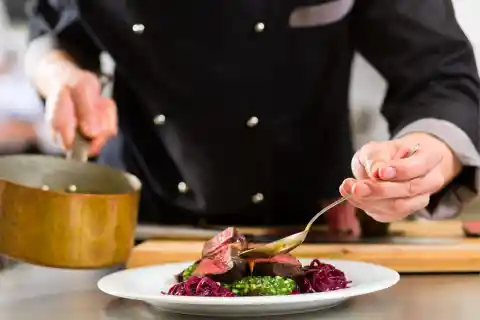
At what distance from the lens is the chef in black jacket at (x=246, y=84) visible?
0.72m

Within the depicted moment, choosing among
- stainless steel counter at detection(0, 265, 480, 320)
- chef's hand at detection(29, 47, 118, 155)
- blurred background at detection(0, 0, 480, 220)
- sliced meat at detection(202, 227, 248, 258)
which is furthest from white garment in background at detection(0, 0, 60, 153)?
sliced meat at detection(202, 227, 248, 258)

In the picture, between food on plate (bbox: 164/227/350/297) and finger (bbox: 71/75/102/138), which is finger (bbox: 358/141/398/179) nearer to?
food on plate (bbox: 164/227/350/297)

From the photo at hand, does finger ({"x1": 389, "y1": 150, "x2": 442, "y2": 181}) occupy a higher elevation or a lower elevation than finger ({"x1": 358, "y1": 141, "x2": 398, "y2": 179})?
lower

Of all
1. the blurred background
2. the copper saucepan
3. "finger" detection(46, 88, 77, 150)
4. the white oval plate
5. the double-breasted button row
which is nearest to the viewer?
the white oval plate

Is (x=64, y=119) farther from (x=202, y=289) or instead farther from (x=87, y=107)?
(x=202, y=289)

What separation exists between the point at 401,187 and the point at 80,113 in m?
0.28

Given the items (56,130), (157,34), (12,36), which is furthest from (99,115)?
(12,36)

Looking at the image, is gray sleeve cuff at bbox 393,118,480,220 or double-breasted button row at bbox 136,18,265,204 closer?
gray sleeve cuff at bbox 393,118,480,220

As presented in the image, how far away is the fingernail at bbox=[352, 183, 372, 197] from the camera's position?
493 mm

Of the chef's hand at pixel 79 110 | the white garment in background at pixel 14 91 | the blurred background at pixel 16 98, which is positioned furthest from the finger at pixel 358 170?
the white garment in background at pixel 14 91

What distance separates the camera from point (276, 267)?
0.48m

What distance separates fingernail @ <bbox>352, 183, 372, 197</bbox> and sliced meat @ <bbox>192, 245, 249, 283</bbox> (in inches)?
3.4

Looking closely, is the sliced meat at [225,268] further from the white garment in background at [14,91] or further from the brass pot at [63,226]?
the white garment in background at [14,91]

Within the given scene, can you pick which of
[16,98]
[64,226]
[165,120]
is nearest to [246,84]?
[165,120]
